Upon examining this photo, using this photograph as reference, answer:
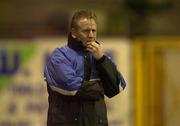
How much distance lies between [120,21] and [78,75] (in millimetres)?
5898

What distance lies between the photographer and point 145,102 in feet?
27.4

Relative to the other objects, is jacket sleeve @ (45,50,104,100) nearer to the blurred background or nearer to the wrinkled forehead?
the wrinkled forehead

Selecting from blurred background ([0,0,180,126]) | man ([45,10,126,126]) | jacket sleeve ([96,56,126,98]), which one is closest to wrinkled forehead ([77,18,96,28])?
man ([45,10,126,126])

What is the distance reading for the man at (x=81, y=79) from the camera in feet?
11.7

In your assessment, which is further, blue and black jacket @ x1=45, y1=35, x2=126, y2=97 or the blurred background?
the blurred background

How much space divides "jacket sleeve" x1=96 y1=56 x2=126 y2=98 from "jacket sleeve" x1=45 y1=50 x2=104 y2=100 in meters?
0.04

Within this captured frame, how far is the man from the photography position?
141 inches

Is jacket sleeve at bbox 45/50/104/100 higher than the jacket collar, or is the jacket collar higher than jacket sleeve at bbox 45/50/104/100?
the jacket collar

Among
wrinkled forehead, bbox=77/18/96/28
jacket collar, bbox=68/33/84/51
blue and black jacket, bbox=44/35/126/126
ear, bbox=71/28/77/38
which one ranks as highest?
wrinkled forehead, bbox=77/18/96/28

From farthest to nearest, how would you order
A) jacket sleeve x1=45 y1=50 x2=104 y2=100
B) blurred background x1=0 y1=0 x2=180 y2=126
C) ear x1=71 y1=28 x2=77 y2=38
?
1. blurred background x1=0 y1=0 x2=180 y2=126
2. ear x1=71 y1=28 x2=77 y2=38
3. jacket sleeve x1=45 y1=50 x2=104 y2=100

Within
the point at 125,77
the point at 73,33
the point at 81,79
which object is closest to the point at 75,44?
the point at 73,33

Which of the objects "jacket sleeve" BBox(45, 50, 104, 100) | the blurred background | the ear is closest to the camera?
"jacket sleeve" BBox(45, 50, 104, 100)

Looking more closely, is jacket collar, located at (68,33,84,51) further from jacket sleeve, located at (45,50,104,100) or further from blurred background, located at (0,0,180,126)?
blurred background, located at (0,0,180,126)

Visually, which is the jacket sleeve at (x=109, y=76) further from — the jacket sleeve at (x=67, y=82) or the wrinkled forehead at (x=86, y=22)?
the wrinkled forehead at (x=86, y=22)
